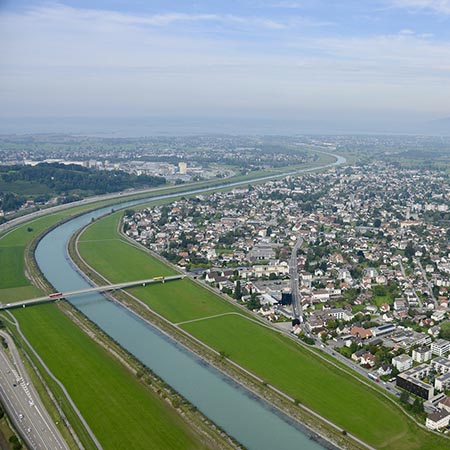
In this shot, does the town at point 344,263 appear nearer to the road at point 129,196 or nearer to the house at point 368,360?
the house at point 368,360

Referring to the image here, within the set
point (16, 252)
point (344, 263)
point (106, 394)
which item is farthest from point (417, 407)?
point (16, 252)

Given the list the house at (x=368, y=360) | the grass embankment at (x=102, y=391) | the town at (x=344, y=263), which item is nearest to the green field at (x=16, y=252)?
the grass embankment at (x=102, y=391)

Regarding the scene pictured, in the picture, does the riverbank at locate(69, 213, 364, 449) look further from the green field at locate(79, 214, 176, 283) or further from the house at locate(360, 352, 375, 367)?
the house at locate(360, 352, 375, 367)

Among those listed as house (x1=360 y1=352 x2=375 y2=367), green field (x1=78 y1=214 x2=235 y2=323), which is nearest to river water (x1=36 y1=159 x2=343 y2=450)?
green field (x1=78 y1=214 x2=235 y2=323)

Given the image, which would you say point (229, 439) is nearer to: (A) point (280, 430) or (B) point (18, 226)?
(A) point (280, 430)

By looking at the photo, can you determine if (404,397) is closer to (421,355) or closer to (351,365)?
(351,365)

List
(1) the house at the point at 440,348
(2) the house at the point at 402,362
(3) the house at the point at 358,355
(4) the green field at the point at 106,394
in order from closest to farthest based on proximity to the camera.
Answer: (4) the green field at the point at 106,394, (2) the house at the point at 402,362, (3) the house at the point at 358,355, (1) the house at the point at 440,348

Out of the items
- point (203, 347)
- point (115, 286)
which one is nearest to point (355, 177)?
point (115, 286)

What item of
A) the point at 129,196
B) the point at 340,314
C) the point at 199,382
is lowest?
the point at 199,382
